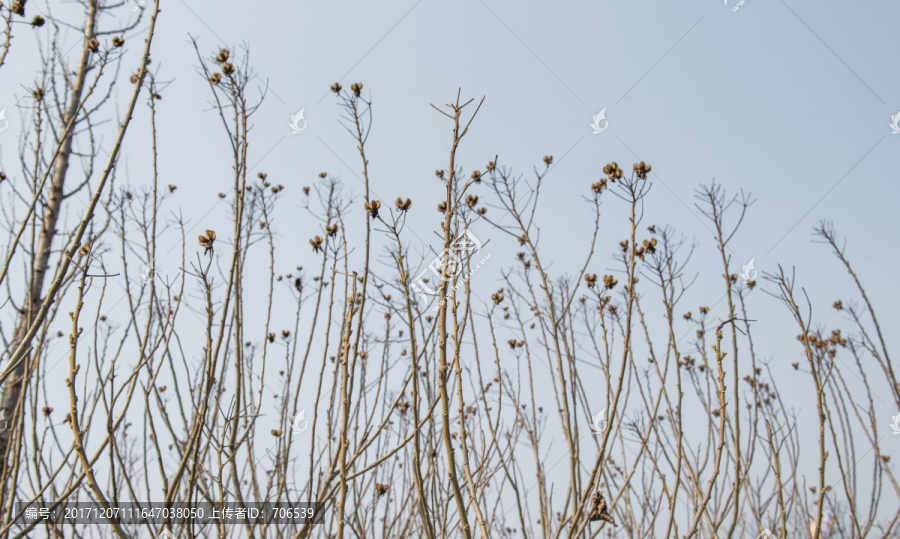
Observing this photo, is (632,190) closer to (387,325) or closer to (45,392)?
(387,325)

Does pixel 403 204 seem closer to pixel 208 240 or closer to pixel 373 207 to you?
pixel 373 207

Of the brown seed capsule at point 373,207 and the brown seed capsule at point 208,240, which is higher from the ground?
the brown seed capsule at point 373,207

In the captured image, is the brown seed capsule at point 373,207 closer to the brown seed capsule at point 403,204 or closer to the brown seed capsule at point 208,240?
the brown seed capsule at point 403,204

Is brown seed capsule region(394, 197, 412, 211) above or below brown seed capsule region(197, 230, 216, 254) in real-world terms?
Result: above

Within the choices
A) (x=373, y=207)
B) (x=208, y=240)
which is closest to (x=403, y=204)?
(x=373, y=207)

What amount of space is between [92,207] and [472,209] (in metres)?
1.38

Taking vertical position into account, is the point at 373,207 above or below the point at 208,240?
above

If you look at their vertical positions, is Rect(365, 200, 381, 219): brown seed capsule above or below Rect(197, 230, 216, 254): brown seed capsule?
above

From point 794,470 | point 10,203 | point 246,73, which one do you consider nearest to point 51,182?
point 10,203

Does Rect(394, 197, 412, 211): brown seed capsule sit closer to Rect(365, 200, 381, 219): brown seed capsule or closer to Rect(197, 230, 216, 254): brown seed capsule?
Rect(365, 200, 381, 219): brown seed capsule

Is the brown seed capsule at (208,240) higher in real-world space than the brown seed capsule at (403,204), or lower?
lower

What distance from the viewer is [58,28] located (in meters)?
2.70

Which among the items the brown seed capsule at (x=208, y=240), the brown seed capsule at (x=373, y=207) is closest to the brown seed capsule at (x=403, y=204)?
the brown seed capsule at (x=373, y=207)

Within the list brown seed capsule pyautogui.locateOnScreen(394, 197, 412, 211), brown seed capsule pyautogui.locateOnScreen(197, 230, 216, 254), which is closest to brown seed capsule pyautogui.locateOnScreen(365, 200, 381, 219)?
brown seed capsule pyautogui.locateOnScreen(394, 197, 412, 211)
